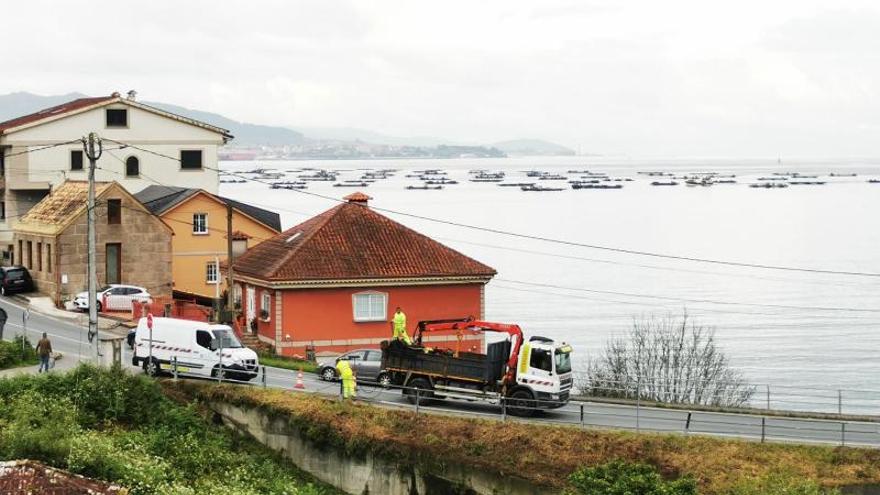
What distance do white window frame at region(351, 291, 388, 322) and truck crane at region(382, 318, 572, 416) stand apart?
14.9 m

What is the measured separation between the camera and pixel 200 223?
67.6 meters

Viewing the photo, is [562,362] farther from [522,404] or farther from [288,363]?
[288,363]

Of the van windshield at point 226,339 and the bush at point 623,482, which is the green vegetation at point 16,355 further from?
the bush at point 623,482

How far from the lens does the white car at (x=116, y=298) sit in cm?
5600

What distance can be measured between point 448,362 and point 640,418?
5.76 metres

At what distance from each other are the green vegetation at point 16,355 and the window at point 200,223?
2280 cm

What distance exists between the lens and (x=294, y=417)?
35625mm

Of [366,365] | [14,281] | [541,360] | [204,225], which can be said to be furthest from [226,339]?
[204,225]

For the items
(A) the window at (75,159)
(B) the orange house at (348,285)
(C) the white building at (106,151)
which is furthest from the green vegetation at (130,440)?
(A) the window at (75,159)

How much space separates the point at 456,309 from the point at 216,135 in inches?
1291

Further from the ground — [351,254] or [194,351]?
[351,254]

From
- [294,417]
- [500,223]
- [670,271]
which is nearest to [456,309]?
[294,417]

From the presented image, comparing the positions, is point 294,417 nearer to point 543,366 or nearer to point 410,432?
point 410,432

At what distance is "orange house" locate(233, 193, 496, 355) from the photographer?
167 feet
